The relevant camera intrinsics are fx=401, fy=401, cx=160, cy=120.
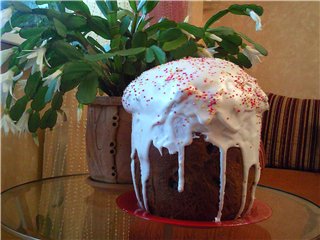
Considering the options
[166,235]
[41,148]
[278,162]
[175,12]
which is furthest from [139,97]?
[278,162]

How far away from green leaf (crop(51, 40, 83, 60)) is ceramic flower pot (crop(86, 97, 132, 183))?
0.35 feet

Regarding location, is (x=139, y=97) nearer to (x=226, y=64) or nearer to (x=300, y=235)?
(x=226, y=64)

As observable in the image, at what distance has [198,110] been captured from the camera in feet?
1.92

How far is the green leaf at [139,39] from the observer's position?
32.1 inches

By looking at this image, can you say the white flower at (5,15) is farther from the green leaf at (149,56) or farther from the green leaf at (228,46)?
the green leaf at (228,46)

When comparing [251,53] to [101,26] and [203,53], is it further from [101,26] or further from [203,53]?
[101,26]

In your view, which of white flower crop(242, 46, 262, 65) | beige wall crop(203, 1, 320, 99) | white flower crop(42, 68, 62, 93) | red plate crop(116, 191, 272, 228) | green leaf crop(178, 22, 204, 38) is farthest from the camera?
beige wall crop(203, 1, 320, 99)

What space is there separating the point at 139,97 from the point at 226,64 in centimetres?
15

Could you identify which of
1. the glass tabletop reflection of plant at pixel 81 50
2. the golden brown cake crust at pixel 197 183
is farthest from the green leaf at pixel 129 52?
the golden brown cake crust at pixel 197 183

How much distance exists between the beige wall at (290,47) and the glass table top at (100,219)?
1624 millimetres

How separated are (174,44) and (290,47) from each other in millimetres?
1872

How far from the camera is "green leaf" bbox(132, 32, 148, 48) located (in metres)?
0.82

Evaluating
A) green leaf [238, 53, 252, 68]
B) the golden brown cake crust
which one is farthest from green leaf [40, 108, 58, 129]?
green leaf [238, 53, 252, 68]

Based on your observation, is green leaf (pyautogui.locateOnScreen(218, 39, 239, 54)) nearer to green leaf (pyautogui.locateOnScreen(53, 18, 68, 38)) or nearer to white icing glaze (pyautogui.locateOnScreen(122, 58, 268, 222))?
white icing glaze (pyautogui.locateOnScreen(122, 58, 268, 222))
